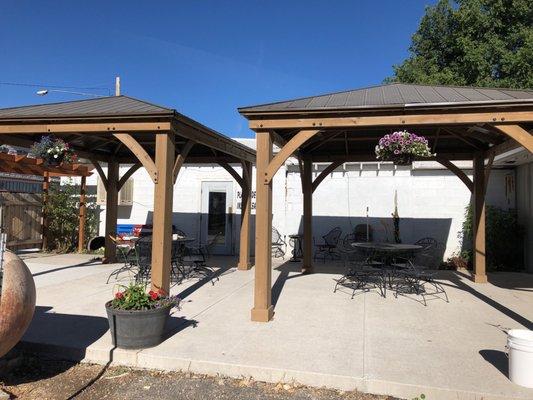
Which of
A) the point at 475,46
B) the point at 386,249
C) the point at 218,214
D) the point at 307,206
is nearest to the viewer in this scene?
the point at 386,249

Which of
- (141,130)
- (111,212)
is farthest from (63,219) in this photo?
(141,130)

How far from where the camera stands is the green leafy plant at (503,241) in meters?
10.4

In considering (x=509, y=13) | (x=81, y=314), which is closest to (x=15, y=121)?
(x=81, y=314)

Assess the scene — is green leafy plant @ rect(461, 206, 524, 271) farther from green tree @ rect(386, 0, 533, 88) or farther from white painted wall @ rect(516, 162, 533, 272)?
green tree @ rect(386, 0, 533, 88)

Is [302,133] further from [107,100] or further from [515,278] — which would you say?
[515,278]

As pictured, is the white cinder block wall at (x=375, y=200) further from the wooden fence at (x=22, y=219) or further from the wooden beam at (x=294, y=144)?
the wooden beam at (x=294, y=144)

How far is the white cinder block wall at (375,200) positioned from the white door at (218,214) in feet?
0.45

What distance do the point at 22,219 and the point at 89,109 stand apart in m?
7.57

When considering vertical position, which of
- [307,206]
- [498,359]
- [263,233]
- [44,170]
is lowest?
[498,359]

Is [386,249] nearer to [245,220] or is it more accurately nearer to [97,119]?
[245,220]

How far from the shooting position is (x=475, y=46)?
1692 cm

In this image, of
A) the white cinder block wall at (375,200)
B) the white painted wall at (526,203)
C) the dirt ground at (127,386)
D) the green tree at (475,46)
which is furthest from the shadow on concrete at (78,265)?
the green tree at (475,46)

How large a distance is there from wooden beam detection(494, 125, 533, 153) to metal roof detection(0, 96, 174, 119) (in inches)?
167

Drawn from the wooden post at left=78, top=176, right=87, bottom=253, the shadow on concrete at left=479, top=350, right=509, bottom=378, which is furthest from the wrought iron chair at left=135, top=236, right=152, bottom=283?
the shadow on concrete at left=479, top=350, right=509, bottom=378
